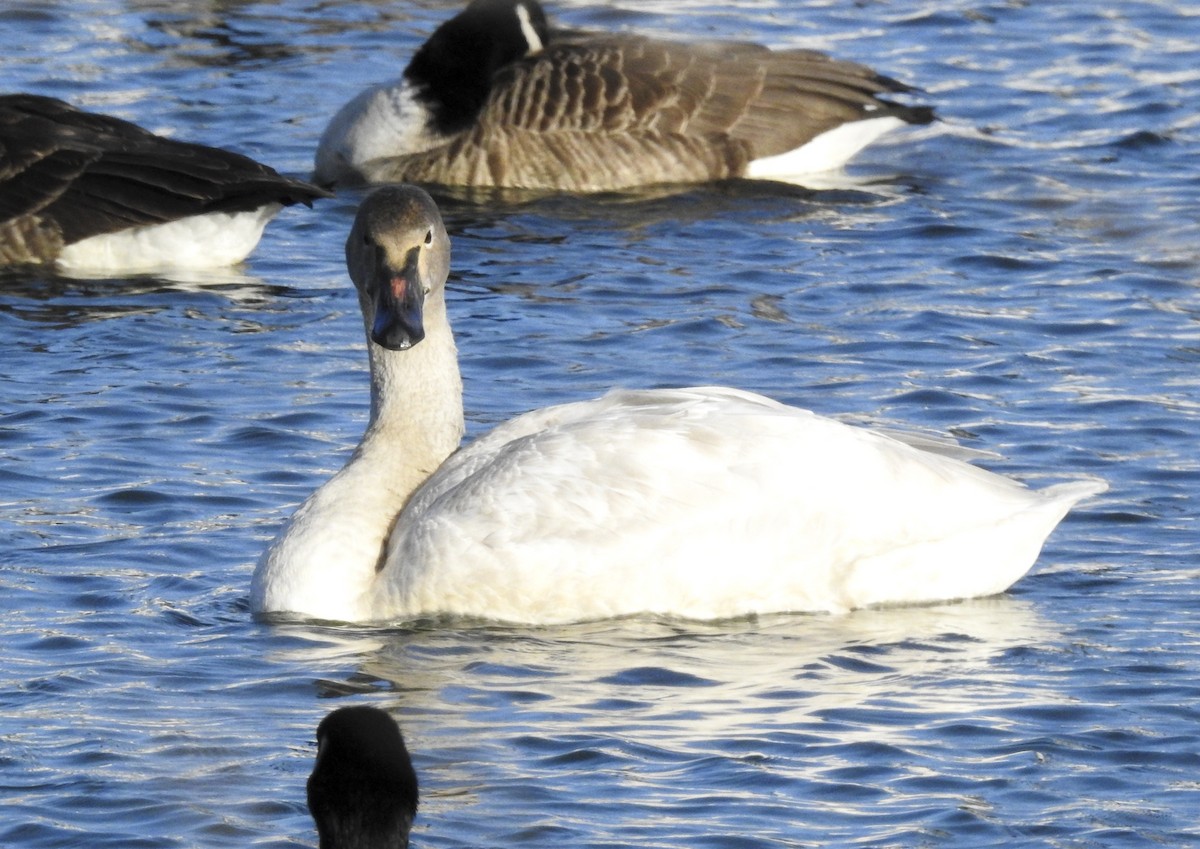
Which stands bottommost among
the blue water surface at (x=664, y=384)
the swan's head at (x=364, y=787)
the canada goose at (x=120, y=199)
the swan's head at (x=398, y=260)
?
the blue water surface at (x=664, y=384)

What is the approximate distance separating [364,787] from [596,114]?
1139 cm

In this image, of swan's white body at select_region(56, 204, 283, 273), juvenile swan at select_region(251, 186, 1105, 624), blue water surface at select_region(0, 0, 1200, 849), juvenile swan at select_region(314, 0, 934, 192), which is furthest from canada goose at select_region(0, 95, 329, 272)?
juvenile swan at select_region(251, 186, 1105, 624)

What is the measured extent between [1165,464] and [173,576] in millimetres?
4387

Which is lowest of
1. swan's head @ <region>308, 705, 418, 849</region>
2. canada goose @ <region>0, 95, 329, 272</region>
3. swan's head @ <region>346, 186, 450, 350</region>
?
canada goose @ <region>0, 95, 329, 272</region>

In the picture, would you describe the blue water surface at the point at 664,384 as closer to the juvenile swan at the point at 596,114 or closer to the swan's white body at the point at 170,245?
the swan's white body at the point at 170,245

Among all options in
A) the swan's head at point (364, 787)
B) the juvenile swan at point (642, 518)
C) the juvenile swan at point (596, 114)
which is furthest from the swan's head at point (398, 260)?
the juvenile swan at point (596, 114)

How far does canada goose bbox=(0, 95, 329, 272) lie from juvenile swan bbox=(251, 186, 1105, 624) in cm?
508

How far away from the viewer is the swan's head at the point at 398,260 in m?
9.05

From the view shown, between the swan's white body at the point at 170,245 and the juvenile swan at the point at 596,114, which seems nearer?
the swan's white body at the point at 170,245

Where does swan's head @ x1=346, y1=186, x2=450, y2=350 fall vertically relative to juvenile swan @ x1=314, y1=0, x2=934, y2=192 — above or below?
above

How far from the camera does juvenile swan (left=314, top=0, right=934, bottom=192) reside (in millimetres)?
16078

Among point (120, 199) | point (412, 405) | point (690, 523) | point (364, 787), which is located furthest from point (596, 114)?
point (364, 787)

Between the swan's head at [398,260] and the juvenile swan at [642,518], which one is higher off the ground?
the swan's head at [398,260]

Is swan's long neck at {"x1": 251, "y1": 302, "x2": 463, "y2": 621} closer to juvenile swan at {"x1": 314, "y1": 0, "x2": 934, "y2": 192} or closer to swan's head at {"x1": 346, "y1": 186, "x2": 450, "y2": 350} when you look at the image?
swan's head at {"x1": 346, "y1": 186, "x2": 450, "y2": 350}
